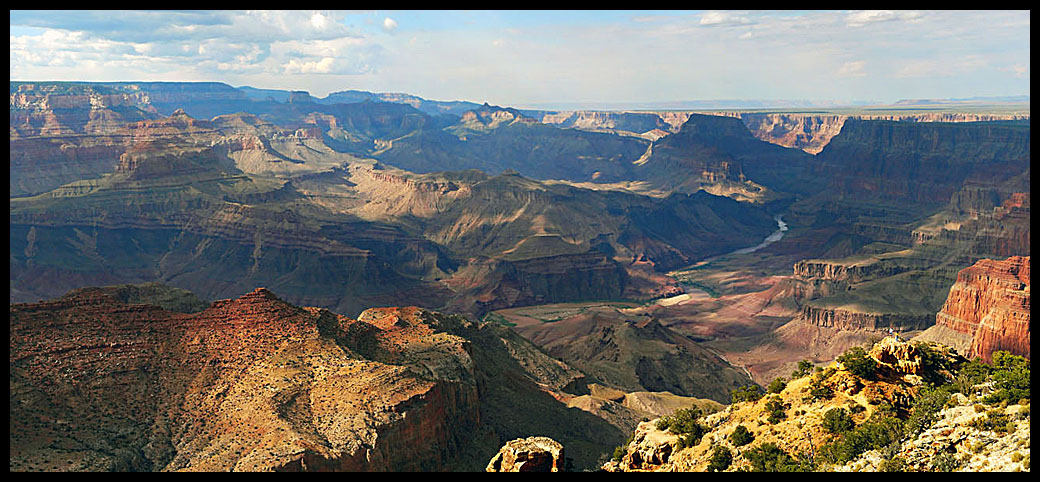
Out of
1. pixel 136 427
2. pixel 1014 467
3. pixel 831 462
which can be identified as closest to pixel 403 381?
pixel 136 427

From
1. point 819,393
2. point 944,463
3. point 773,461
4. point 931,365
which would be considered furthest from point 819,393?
point 944,463

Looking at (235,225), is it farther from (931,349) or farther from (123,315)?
(931,349)

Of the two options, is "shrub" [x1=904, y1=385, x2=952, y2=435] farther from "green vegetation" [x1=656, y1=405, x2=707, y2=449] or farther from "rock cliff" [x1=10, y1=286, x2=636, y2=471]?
"rock cliff" [x1=10, y1=286, x2=636, y2=471]

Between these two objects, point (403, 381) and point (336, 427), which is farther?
point (403, 381)

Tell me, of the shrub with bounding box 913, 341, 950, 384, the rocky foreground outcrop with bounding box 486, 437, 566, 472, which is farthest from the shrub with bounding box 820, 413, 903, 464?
the rocky foreground outcrop with bounding box 486, 437, 566, 472

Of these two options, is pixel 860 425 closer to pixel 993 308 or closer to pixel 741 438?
pixel 741 438
